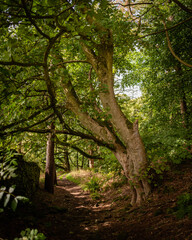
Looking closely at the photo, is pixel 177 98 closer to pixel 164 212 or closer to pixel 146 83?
pixel 146 83

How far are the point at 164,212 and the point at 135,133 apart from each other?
2339 mm

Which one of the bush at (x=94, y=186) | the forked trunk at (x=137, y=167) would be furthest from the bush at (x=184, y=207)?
the bush at (x=94, y=186)

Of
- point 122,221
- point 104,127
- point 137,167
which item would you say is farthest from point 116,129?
point 122,221

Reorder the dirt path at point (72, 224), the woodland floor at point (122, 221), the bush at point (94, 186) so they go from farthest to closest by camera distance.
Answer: the bush at point (94, 186), the dirt path at point (72, 224), the woodland floor at point (122, 221)

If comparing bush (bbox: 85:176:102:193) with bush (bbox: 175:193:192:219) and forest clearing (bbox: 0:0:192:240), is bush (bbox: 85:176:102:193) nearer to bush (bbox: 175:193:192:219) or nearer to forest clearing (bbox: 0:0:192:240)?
forest clearing (bbox: 0:0:192:240)

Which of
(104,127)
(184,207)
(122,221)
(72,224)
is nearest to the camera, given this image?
(184,207)

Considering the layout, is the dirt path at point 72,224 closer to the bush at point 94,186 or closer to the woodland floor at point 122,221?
the woodland floor at point 122,221

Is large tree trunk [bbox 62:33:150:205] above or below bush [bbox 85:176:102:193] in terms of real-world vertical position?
above

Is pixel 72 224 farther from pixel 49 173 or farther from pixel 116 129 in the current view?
pixel 49 173

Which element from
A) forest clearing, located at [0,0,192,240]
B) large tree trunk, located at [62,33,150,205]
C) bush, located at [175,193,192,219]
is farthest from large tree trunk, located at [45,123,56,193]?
bush, located at [175,193,192,219]

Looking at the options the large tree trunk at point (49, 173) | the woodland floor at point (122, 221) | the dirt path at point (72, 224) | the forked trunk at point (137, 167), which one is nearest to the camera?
the woodland floor at point (122, 221)

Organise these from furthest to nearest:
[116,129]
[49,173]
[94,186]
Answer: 1. [94,186]
2. [49,173]
3. [116,129]

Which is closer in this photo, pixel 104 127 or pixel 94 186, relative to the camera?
pixel 104 127

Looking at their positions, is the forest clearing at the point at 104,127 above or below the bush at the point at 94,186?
above
